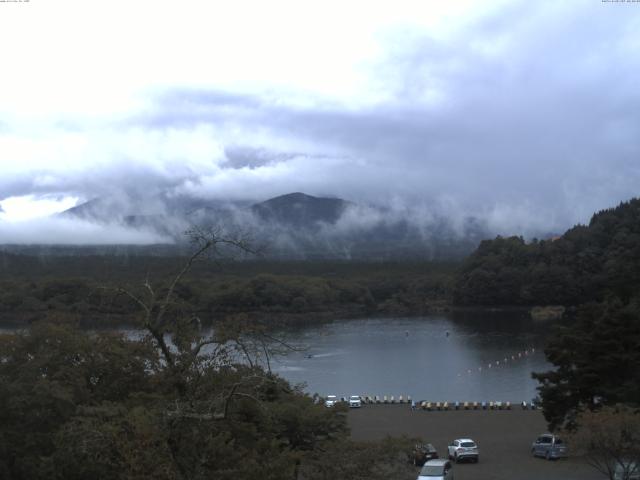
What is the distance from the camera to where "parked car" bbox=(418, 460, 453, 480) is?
13484 millimetres

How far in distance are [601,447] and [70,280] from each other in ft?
204

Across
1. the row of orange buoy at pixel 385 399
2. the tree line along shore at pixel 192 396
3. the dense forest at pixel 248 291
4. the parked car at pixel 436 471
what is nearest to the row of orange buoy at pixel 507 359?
the row of orange buoy at pixel 385 399

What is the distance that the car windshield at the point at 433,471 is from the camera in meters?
13.6

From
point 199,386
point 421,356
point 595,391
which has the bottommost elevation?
point 421,356

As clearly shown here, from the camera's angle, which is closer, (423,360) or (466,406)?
(466,406)

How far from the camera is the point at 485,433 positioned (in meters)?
21.9

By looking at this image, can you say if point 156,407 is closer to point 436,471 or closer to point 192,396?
point 192,396

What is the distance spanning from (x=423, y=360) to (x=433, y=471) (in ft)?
95.8

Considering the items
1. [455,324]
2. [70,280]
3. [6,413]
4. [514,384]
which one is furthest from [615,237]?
[6,413]

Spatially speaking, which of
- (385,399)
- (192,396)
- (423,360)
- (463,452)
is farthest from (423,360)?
(192,396)

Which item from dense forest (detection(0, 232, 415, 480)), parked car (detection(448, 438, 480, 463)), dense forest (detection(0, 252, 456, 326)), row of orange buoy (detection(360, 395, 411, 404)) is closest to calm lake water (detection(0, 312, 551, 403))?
row of orange buoy (detection(360, 395, 411, 404))

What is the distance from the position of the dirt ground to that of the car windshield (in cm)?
226

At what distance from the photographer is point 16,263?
94.9m

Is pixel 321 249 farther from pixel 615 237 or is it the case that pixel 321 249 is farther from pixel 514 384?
pixel 514 384
